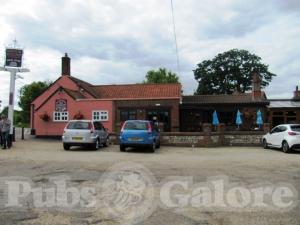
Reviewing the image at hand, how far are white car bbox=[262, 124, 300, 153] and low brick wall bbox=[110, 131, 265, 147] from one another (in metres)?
2.12

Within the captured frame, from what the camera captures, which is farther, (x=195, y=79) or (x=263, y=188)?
(x=195, y=79)

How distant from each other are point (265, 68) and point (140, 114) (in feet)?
126

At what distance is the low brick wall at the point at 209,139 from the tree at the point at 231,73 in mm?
39277

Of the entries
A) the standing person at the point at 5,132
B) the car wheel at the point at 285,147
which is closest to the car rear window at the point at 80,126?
the standing person at the point at 5,132

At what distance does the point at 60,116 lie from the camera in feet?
116

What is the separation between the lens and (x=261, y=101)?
1433 inches

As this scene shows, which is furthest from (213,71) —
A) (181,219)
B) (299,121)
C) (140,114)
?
(181,219)

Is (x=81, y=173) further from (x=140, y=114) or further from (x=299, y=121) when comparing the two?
(x=299, y=121)

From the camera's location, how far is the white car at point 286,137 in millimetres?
21797

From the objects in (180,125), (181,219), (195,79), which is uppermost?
(195,79)

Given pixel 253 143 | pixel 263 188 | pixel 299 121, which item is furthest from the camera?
pixel 299 121

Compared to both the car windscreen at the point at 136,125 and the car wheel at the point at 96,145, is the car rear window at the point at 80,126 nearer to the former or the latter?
the car wheel at the point at 96,145

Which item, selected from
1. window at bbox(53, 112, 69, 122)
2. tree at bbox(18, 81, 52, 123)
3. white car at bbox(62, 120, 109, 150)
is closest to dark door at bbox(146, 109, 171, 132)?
window at bbox(53, 112, 69, 122)

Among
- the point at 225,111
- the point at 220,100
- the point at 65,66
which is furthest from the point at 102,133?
the point at 65,66
